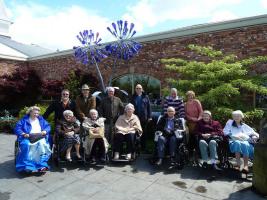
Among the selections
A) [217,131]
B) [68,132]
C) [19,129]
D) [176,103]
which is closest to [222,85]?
[176,103]

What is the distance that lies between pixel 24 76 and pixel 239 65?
32.0 ft

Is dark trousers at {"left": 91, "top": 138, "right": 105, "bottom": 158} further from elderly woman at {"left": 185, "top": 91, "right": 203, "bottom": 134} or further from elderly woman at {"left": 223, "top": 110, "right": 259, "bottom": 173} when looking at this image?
elderly woman at {"left": 223, "top": 110, "right": 259, "bottom": 173}

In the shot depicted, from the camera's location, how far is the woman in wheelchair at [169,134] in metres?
4.80

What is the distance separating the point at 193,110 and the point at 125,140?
1.56 metres

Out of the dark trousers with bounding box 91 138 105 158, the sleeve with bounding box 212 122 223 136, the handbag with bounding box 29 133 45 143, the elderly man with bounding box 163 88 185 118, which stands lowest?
the dark trousers with bounding box 91 138 105 158

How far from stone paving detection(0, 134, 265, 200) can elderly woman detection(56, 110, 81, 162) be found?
14.1 inches

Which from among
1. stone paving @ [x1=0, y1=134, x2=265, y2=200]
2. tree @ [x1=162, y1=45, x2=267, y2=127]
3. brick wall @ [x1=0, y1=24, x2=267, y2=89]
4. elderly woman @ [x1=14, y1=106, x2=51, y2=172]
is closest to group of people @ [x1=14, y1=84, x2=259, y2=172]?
elderly woman @ [x1=14, y1=106, x2=51, y2=172]

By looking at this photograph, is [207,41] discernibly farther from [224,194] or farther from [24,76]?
[24,76]

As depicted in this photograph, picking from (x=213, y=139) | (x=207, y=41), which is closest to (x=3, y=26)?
(x=207, y=41)

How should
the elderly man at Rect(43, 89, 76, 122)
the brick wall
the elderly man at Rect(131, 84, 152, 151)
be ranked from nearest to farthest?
the elderly man at Rect(43, 89, 76, 122)
the elderly man at Rect(131, 84, 152, 151)
the brick wall

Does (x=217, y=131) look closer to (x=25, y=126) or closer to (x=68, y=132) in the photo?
(x=68, y=132)

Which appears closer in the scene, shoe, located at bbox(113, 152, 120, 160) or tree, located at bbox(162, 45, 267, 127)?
shoe, located at bbox(113, 152, 120, 160)

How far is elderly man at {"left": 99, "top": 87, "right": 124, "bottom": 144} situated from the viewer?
5562 mm

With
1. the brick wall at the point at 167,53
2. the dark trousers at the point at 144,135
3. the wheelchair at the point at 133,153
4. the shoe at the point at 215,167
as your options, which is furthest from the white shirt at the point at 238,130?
the brick wall at the point at 167,53
